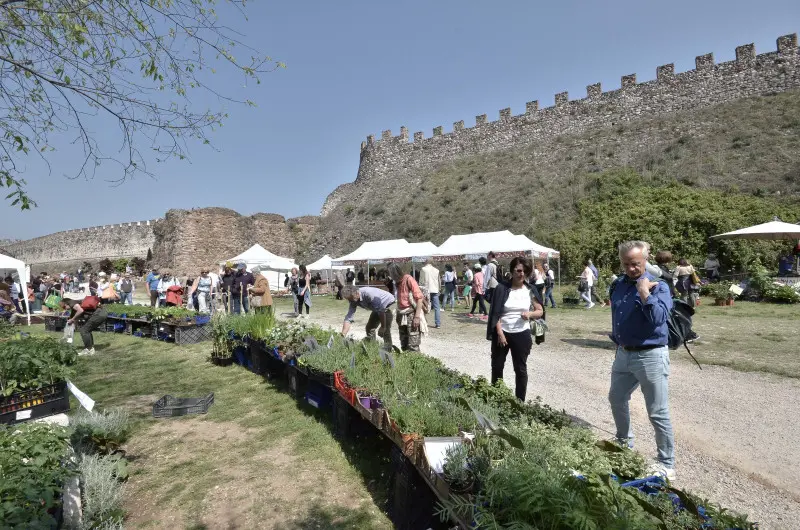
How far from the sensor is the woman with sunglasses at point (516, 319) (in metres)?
4.59

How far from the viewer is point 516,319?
15.1 feet

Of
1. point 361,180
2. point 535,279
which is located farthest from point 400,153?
point 535,279

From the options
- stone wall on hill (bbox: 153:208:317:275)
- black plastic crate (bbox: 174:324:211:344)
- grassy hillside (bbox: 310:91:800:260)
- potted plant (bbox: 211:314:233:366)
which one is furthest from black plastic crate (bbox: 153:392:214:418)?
stone wall on hill (bbox: 153:208:317:275)

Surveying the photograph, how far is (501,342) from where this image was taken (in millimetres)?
4594

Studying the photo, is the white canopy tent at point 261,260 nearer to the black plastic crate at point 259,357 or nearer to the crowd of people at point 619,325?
the black plastic crate at point 259,357

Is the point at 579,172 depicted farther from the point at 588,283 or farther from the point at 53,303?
the point at 53,303

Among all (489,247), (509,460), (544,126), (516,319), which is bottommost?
(509,460)

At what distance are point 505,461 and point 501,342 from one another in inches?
97.2

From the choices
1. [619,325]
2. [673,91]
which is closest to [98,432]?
[619,325]

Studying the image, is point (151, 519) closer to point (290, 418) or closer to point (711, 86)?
point (290, 418)

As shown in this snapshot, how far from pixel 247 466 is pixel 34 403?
86.2 inches

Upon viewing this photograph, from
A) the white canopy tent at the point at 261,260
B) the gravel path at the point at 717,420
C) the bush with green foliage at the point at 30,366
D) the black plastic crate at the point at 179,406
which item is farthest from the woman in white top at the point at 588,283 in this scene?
the white canopy tent at the point at 261,260

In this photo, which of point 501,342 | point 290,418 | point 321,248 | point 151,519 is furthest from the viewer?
point 321,248

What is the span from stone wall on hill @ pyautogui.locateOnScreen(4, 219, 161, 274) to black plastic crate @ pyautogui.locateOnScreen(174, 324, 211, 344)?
4447 centimetres
